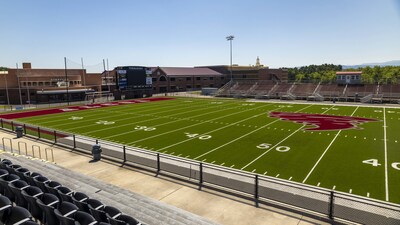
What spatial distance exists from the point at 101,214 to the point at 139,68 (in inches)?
2267

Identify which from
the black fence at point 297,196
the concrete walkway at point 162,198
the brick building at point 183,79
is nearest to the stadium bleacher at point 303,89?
the brick building at point 183,79

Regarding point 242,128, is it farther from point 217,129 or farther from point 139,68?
point 139,68

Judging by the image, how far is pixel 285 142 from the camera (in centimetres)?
2017

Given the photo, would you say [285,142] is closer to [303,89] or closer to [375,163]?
[375,163]

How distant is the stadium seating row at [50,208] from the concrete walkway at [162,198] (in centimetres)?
→ 157

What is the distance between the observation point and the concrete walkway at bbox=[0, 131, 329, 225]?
8.69 meters

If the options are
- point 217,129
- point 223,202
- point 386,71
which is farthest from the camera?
point 386,71

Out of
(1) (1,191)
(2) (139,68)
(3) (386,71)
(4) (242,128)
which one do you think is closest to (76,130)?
(4) (242,128)

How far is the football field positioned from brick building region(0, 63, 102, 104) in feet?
94.8

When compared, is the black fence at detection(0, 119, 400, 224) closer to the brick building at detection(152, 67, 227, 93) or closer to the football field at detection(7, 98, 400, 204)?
the football field at detection(7, 98, 400, 204)

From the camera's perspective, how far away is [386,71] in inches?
4038

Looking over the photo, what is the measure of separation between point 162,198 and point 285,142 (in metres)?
12.3

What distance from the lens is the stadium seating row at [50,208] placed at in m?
6.31

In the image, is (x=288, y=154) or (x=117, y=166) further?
(x=288, y=154)
